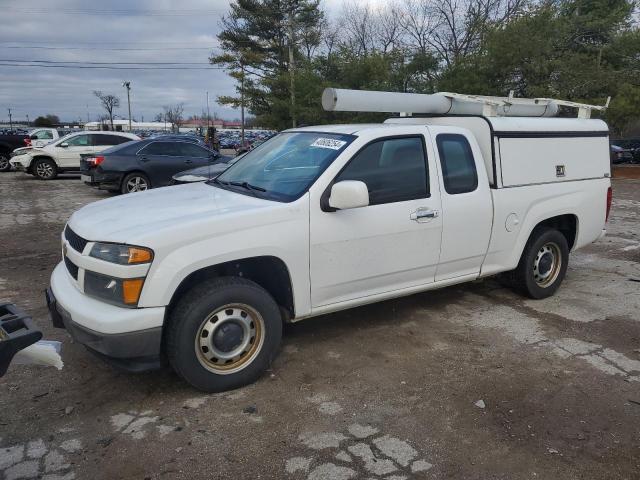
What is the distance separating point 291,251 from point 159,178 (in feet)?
33.4

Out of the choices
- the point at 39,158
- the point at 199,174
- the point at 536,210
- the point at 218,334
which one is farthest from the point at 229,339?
the point at 39,158

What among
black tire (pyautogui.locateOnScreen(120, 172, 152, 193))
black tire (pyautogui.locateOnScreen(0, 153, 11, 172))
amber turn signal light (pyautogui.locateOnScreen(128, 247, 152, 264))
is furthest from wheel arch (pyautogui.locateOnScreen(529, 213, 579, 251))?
black tire (pyautogui.locateOnScreen(0, 153, 11, 172))

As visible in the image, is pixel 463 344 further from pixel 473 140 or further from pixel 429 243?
pixel 473 140

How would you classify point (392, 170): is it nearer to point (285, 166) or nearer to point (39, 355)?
point (285, 166)

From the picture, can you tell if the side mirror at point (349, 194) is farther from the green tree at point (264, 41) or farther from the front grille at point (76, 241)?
the green tree at point (264, 41)

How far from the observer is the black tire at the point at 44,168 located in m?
17.6

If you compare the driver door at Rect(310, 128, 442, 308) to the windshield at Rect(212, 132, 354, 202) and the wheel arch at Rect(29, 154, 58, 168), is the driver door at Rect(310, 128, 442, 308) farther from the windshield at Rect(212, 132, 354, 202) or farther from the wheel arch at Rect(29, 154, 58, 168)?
the wheel arch at Rect(29, 154, 58, 168)

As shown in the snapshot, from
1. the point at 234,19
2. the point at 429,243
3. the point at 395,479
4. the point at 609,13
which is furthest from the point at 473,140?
the point at 234,19

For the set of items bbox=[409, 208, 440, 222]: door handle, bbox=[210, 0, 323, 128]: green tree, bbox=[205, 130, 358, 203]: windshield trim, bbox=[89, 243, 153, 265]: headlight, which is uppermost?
bbox=[210, 0, 323, 128]: green tree

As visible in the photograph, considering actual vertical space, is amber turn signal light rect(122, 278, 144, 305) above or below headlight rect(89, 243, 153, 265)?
below

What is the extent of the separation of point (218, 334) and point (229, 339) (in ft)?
0.29

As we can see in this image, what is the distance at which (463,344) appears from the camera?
4520mm

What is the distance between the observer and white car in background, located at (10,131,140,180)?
687 inches

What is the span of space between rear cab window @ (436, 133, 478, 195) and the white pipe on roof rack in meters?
0.54
